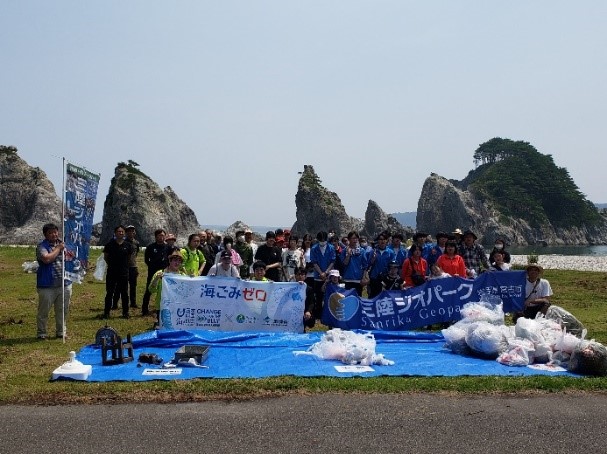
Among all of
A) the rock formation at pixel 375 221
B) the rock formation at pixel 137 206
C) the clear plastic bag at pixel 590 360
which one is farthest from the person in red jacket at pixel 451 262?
the rock formation at pixel 375 221

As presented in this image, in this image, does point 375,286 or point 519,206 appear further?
point 519,206

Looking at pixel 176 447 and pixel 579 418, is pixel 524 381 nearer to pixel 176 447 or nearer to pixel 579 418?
pixel 579 418

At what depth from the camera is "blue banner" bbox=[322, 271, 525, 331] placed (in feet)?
34.7

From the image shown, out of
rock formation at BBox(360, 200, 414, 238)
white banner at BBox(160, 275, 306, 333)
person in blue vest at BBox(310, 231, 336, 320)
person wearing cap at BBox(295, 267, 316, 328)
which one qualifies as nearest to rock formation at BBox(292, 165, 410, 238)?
rock formation at BBox(360, 200, 414, 238)

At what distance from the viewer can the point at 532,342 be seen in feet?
26.3

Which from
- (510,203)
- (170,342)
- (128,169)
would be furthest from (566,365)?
(510,203)

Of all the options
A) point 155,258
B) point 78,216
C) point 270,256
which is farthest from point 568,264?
point 78,216

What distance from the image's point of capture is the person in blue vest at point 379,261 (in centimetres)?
1201

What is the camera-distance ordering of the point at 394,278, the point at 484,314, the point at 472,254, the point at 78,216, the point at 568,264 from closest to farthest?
1. the point at 484,314
2. the point at 78,216
3. the point at 394,278
4. the point at 472,254
5. the point at 568,264

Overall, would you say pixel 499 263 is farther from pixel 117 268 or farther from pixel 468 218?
pixel 468 218

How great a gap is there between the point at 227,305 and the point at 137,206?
61301 millimetres

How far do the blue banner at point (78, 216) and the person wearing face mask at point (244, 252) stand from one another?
11.4 ft

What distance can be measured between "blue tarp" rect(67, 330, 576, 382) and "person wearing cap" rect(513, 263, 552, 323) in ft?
7.09

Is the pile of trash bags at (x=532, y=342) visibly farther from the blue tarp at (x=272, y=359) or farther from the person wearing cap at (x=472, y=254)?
the person wearing cap at (x=472, y=254)
